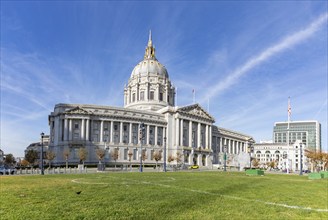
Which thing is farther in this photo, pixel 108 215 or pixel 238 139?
pixel 238 139

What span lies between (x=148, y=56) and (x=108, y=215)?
14802 centimetres

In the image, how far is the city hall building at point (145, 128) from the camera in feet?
327

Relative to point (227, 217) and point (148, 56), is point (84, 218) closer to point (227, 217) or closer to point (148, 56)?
point (227, 217)

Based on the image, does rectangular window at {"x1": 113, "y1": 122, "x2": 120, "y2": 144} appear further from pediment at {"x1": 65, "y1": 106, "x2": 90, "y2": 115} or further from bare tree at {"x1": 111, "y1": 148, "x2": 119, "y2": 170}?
pediment at {"x1": 65, "y1": 106, "x2": 90, "y2": 115}

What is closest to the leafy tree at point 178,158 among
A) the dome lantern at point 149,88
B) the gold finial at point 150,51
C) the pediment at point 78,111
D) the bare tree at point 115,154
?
the bare tree at point 115,154

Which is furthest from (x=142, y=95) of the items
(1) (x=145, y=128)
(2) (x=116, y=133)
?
(2) (x=116, y=133)

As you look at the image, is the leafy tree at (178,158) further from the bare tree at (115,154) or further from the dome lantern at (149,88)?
the dome lantern at (149,88)

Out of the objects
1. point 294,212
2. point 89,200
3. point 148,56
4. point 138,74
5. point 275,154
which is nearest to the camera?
point 294,212

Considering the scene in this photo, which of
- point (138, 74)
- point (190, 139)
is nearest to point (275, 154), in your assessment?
point (190, 139)

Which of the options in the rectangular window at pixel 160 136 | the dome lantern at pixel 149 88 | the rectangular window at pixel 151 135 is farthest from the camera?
the dome lantern at pixel 149 88

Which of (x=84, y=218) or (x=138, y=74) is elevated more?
(x=138, y=74)

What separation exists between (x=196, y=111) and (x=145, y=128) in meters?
26.1

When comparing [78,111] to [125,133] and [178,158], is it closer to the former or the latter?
[125,133]

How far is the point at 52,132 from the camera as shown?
104m
